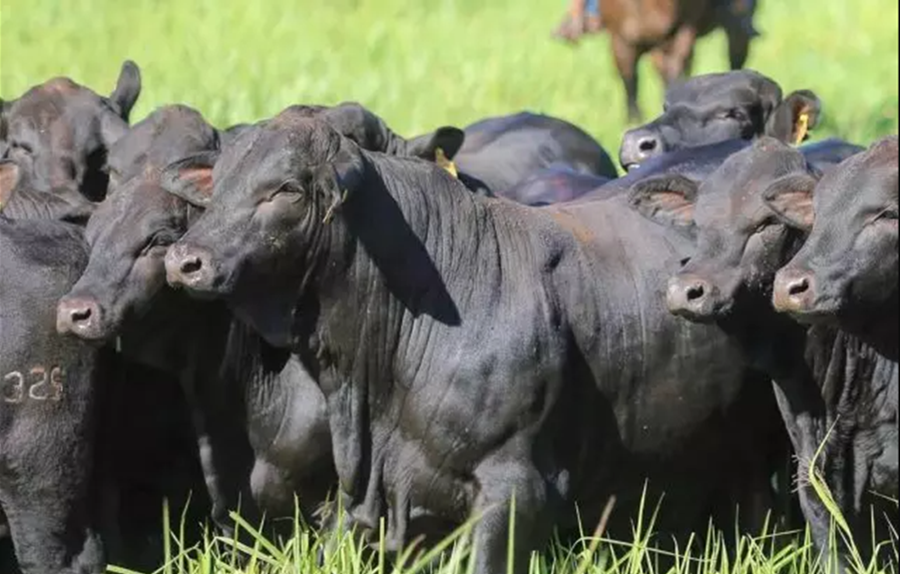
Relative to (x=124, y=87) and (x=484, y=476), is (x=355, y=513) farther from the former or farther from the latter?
(x=124, y=87)

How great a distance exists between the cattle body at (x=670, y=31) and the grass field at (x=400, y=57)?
1.27 feet

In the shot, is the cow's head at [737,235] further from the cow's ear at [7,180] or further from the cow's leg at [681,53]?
the cow's leg at [681,53]

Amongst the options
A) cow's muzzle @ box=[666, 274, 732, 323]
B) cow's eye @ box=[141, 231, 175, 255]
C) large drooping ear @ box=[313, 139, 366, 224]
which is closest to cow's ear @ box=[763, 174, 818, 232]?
cow's muzzle @ box=[666, 274, 732, 323]

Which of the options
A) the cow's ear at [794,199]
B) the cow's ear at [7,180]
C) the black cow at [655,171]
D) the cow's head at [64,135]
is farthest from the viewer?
the cow's head at [64,135]

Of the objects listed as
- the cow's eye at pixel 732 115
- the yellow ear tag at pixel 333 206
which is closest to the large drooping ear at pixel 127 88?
the cow's eye at pixel 732 115

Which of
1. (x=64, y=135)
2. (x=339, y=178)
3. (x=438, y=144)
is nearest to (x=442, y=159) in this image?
(x=438, y=144)

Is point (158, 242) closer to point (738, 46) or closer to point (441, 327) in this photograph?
point (441, 327)

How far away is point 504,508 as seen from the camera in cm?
617

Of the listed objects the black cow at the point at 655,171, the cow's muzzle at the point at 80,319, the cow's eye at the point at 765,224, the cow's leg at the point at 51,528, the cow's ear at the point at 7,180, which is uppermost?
the black cow at the point at 655,171

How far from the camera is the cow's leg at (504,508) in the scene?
616 centimetres

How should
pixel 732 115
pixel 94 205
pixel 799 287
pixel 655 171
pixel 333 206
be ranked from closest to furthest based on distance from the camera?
pixel 799 287, pixel 333 206, pixel 94 205, pixel 655 171, pixel 732 115

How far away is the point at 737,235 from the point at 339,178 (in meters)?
1.12

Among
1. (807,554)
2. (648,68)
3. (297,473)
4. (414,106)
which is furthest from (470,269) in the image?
(648,68)

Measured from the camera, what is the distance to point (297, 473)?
6734mm
